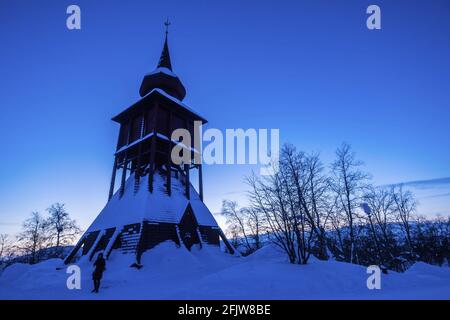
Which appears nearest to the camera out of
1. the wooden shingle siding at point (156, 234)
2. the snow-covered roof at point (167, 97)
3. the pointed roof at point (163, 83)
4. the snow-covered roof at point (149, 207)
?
the wooden shingle siding at point (156, 234)

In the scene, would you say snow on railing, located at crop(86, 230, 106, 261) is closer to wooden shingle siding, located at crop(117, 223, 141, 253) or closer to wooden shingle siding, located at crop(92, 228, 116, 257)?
wooden shingle siding, located at crop(92, 228, 116, 257)

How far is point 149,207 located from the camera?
1573cm

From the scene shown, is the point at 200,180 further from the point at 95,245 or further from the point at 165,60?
the point at 165,60

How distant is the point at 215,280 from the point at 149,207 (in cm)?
855

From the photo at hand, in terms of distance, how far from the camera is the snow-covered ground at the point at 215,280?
773 centimetres

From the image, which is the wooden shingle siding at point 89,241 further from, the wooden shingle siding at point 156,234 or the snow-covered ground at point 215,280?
the wooden shingle siding at point 156,234

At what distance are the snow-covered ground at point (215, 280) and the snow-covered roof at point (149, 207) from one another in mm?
2225

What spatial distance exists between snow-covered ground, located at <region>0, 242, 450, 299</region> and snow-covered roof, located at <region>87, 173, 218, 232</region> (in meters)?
2.22

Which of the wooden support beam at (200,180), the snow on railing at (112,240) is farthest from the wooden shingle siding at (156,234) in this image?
the wooden support beam at (200,180)

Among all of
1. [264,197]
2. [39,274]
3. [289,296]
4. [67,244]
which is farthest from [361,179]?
[67,244]

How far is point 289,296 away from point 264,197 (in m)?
6.82

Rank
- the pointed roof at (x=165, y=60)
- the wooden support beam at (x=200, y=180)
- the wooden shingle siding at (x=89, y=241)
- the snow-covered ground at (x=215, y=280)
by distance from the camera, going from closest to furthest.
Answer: the snow-covered ground at (x=215, y=280), the wooden shingle siding at (x=89, y=241), the wooden support beam at (x=200, y=180), the pointed roof at (x=165, y=60)

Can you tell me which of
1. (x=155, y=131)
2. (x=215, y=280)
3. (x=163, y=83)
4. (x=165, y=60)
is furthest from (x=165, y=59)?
(x=215, y=280)
